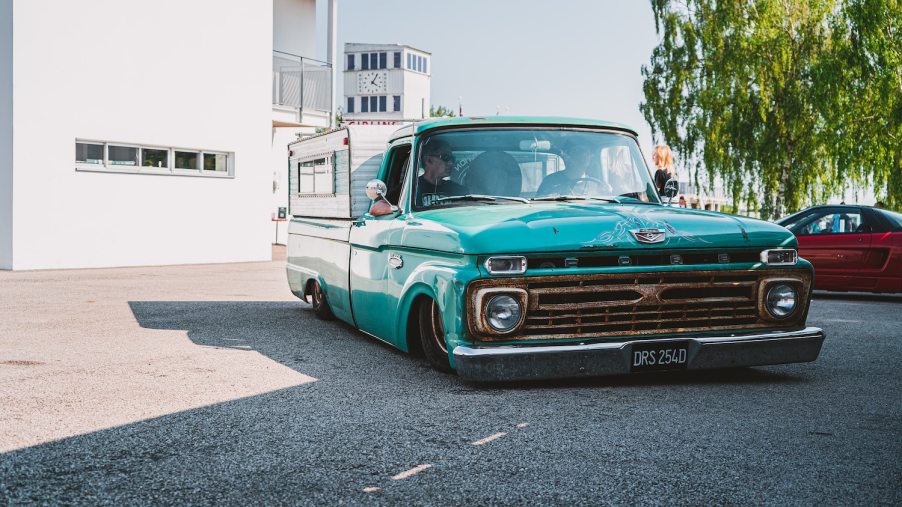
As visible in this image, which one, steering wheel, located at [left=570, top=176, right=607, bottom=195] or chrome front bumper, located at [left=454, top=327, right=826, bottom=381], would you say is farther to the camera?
steering wheel, located at [left=570, top=176, right=607, bottom=195]

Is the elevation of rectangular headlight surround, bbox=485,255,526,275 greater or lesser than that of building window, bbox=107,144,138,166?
lesser

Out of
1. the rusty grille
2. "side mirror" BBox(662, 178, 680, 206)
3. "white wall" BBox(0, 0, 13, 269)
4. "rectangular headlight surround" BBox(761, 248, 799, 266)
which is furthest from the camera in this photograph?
"white wall" BBox(0, 0, 13, 269)

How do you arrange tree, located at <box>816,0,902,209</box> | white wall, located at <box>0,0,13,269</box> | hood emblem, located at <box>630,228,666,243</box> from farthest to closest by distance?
tree, located at <box>816,0,902,209</box> < white wall, located at <box>0,0,13,269</box> < hood emblem, located at <box>630,228,666,243</box>

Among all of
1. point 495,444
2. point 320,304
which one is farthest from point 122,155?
point 495,444

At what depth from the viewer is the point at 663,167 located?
9.03m

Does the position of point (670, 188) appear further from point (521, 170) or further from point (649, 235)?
point (649, 235)

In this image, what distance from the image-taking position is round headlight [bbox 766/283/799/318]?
6851 mm

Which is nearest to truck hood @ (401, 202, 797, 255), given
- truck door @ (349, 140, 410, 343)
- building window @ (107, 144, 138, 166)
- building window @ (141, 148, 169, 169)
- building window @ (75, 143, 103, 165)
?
truck door @ (349, 140, 410, 343)

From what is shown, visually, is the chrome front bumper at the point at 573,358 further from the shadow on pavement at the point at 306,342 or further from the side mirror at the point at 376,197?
the side mirror at the point at 376,197

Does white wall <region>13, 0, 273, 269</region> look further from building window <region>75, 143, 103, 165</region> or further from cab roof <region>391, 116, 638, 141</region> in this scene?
cab roof <region>391, 116, 638, 141</region>

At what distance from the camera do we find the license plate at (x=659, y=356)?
20.8ft

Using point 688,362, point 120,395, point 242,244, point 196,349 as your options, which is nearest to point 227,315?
point 196,349

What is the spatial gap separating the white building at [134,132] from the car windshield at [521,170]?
1319cm

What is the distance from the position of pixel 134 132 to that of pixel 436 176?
47.0 ft
